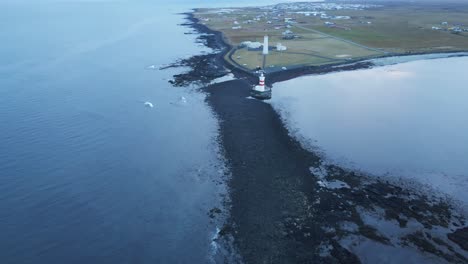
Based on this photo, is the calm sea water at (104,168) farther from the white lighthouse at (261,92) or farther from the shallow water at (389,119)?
the shallow water at (389,119)

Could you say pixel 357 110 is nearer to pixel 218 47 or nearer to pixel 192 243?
pixel 192 243

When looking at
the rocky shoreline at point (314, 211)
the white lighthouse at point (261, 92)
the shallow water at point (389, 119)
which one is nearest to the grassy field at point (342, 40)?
the shallow water at point (389, 119)

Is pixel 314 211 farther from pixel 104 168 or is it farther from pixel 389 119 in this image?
pixel 389 119

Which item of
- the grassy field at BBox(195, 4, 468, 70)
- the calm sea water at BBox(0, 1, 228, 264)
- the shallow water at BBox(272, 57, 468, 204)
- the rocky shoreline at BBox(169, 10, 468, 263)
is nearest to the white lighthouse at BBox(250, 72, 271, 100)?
the shallow water at BBox(272, 57, 468, 204)

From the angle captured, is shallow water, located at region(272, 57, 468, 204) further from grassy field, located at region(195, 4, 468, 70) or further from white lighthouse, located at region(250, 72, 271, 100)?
grassy field, located at region(195, 4, 468, 70)

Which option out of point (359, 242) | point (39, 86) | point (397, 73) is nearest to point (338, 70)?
point (397, 73)
